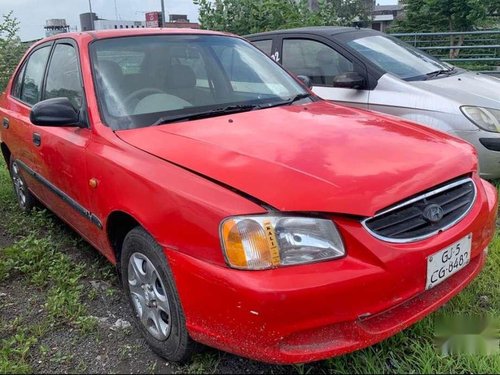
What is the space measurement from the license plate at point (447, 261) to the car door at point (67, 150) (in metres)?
1.81

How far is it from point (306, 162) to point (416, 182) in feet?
1.51

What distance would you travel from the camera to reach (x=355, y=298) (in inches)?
70.1

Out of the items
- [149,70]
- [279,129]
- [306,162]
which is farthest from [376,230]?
[149,70]

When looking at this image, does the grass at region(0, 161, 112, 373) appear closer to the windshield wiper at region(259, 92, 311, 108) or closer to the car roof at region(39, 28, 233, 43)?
Answer: the car roof at region(39, 28, 233, 43)

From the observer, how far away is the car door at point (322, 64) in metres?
4.71

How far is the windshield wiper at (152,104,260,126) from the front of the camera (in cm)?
265

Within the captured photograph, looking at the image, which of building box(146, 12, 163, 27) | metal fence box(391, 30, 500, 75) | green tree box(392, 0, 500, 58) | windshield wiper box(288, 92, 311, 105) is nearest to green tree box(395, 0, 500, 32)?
green tree box(392, 0, 500, 58)

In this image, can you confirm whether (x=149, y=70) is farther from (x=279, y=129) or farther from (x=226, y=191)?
(x=226, y=191)

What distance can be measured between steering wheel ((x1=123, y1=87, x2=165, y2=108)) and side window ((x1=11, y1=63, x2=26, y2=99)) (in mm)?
1880

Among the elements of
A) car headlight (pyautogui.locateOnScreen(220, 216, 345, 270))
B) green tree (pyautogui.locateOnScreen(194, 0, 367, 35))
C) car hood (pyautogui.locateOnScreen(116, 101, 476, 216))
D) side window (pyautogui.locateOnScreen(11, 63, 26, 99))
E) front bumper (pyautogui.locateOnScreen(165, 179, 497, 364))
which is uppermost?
green tree (pyautogui.locateOnScreen(194, 0, 367, 35))

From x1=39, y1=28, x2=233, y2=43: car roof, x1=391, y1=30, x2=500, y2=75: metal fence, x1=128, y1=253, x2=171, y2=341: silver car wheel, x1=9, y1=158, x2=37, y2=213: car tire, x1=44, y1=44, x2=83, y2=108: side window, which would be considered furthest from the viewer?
x1=391, y1=30, x2=500, y2=75: metal fence

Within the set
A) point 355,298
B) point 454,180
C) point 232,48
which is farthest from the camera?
point 232,48

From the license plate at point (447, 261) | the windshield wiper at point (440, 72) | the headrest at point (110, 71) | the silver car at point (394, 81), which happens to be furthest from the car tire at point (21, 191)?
the windshield wiper at point (440, 72)

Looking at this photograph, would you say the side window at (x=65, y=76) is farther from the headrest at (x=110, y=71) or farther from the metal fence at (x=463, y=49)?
the metal fence at (x=463, y=49)
